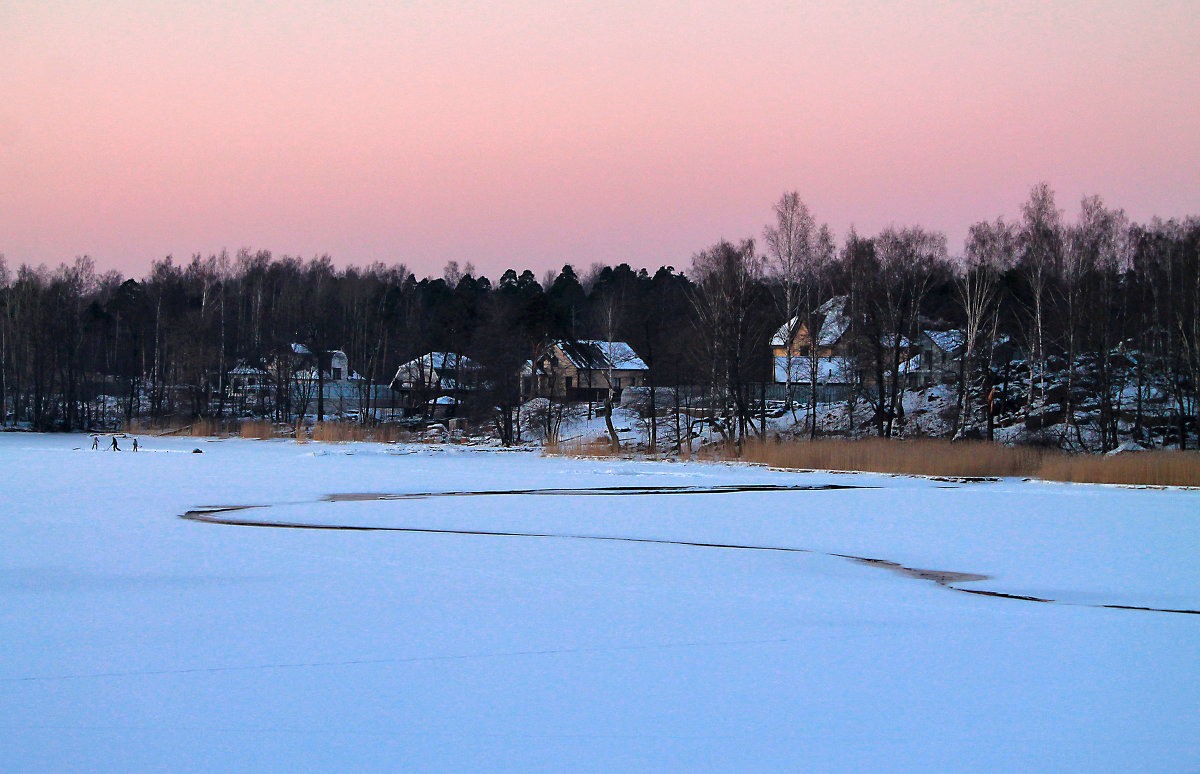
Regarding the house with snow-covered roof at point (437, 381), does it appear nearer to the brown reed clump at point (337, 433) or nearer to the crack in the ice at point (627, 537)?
the brown reed clump at point (337, 433)

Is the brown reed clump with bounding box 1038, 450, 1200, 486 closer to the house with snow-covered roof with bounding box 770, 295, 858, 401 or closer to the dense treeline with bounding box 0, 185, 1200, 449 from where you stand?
the dense treeline with bounding box 0, 185, 1200, 449

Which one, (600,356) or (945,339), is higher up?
(945,339)

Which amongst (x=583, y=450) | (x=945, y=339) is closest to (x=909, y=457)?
(x=583, y=450)

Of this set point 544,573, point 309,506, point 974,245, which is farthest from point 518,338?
point 544,573

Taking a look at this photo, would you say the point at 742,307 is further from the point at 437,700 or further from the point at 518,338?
the point at 437,700

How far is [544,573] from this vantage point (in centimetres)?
1016

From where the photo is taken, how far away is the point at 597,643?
7266mm

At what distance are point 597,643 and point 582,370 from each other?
161ft

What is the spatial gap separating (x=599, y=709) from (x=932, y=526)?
966cm

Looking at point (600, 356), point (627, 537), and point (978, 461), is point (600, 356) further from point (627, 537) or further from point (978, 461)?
point (627, 537)

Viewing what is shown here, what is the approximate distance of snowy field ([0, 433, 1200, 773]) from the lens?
5.09 m

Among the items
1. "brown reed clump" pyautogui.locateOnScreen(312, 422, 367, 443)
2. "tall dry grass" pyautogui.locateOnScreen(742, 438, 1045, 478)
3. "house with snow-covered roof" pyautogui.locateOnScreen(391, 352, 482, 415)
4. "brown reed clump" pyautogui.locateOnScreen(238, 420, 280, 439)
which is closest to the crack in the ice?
"tall dry grass" pyautogui.locateOnScreen(742, 438, 1045, 478)

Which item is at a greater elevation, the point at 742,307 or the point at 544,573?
the point at 742,307

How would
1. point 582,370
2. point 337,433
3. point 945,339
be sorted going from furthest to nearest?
point 582,370 < point 945,339 < point 337,433
